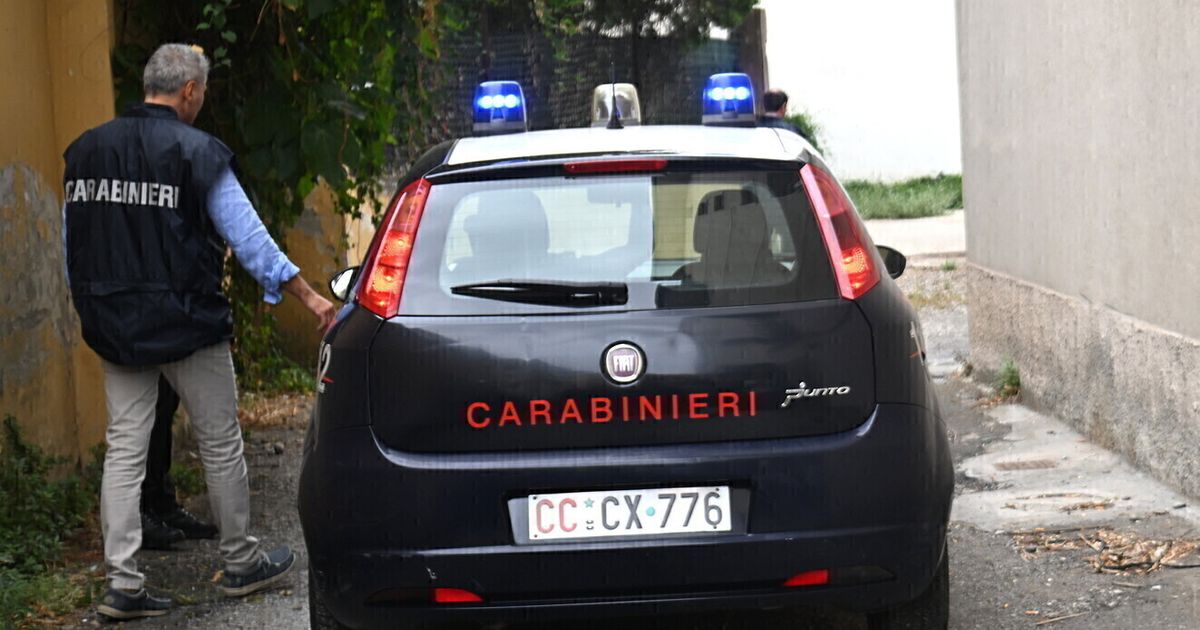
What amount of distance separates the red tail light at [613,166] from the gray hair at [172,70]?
6.13 ft

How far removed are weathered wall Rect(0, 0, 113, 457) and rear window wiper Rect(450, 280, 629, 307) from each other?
297cm

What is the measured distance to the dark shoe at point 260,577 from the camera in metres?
5.55

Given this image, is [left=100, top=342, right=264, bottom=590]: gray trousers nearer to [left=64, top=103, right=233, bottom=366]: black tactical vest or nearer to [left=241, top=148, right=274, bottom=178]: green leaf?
[left=64, top=103, right=233, bottom=366]: black tactical vest

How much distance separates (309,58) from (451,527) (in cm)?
398

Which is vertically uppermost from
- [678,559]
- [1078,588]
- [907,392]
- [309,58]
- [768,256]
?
[309,58]

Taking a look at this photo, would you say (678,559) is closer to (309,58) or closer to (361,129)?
(309,58)

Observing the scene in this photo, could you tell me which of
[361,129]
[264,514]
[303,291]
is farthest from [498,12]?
[303,291]

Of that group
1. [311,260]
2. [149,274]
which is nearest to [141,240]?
[149,274]

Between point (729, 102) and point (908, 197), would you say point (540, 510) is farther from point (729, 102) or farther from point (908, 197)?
point (908, 197)

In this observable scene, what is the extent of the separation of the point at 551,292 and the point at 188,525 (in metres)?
3.03

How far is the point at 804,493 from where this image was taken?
12.6 ft

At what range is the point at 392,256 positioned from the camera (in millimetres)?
4082

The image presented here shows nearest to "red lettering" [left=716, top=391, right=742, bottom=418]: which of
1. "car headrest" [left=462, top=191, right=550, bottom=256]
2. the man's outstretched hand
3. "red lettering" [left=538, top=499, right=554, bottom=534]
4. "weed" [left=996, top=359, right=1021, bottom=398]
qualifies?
"red lettering" [left=538, top=499, right=554, bottom=534]

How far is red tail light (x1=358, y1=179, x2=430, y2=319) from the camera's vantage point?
13.2ft
